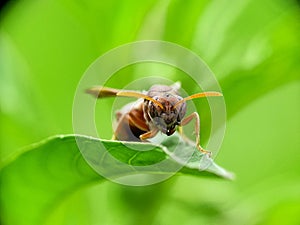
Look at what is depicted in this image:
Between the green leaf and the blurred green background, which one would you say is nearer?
the green leaf

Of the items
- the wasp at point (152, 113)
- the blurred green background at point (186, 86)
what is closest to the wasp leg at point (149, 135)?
the wasp at point (152, 113)

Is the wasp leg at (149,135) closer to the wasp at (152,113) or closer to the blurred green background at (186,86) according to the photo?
the wasp at (152,113)

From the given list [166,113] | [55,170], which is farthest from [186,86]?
[55,170]

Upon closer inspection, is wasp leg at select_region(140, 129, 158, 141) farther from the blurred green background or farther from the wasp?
the blurred green background

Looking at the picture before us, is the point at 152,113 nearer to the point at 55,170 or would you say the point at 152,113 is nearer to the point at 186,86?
the point at 186,86

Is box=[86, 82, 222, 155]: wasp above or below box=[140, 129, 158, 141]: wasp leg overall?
above

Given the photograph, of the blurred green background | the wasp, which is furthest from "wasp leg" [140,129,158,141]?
the blurred green background

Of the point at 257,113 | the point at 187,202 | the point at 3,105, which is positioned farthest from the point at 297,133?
the point at 3,105
